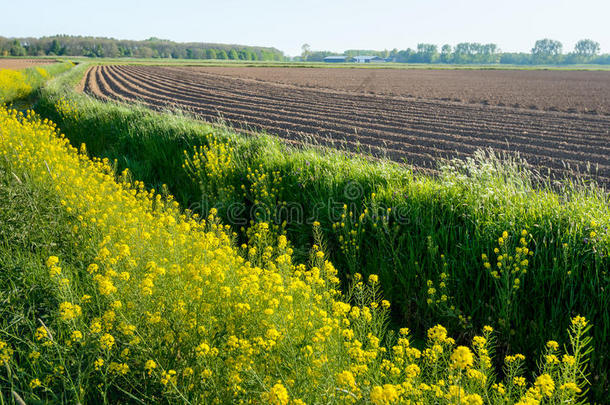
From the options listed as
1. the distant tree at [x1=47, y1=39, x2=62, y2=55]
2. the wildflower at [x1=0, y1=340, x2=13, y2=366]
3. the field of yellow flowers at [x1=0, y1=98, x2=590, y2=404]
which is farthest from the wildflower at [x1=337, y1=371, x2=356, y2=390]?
the distant tree at [x1=47, y1=39, x2=62, y2=55]

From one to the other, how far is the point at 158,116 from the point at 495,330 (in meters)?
9.07

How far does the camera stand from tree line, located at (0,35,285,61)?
105 meters

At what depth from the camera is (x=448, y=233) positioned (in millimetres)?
4242

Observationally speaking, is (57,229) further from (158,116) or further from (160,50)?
(160,50)

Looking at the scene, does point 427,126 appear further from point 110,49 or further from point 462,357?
point 110,49

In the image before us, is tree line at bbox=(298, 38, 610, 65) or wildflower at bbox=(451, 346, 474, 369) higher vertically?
tree line at bbox=(298, 38, 610, 65)

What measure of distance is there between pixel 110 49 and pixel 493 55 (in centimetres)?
14018

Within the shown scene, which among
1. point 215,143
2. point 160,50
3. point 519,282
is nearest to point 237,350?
point 519,282

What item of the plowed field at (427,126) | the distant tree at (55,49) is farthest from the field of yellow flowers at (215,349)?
the distant tree at (55,49)

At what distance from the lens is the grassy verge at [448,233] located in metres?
3.47

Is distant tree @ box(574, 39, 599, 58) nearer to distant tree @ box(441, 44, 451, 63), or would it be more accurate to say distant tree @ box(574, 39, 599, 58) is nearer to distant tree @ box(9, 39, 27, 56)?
distant tree @ box(441, 44, 451, 63)

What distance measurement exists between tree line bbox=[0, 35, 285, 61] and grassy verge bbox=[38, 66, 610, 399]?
123m

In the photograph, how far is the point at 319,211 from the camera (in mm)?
5324

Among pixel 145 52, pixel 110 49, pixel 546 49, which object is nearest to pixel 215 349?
pixel 110 49
